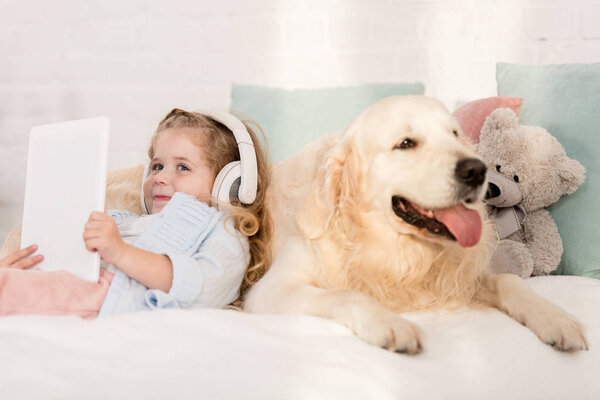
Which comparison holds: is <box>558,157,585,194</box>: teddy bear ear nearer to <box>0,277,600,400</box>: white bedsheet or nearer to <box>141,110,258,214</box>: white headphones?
<box>0,277,600,400</box>: white bedsheet

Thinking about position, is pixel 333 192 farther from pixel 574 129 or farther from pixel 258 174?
pixel 574 129

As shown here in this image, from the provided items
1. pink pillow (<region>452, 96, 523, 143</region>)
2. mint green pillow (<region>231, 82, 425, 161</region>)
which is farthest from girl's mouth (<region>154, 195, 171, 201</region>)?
pink pillow (<region>452, 96, 523, 143</region>)

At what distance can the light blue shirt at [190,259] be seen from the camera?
1244 millimetres

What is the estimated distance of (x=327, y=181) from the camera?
125 centimetres

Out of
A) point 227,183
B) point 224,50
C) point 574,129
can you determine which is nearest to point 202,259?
point 227,183

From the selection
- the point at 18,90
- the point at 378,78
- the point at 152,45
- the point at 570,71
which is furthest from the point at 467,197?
the point at 18,90

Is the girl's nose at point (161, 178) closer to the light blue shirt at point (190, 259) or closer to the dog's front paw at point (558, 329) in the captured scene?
the light blue shirt at point (190, 259)

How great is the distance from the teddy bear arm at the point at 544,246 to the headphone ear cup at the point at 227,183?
79 centimetres

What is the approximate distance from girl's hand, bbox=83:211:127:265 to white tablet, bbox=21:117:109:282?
0.06 ft

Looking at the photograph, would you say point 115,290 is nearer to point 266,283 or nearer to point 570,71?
point 266,283

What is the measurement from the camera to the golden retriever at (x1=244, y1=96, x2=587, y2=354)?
3.67 ft

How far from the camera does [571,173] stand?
1528 millimetres

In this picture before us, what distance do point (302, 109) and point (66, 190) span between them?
96 cm

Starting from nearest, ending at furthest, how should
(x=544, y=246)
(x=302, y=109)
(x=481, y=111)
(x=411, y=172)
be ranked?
1. (x=411, y=172)
2. (x=544, y=246)
3. (x=481, y=111)
4. (x=302, y=109)
